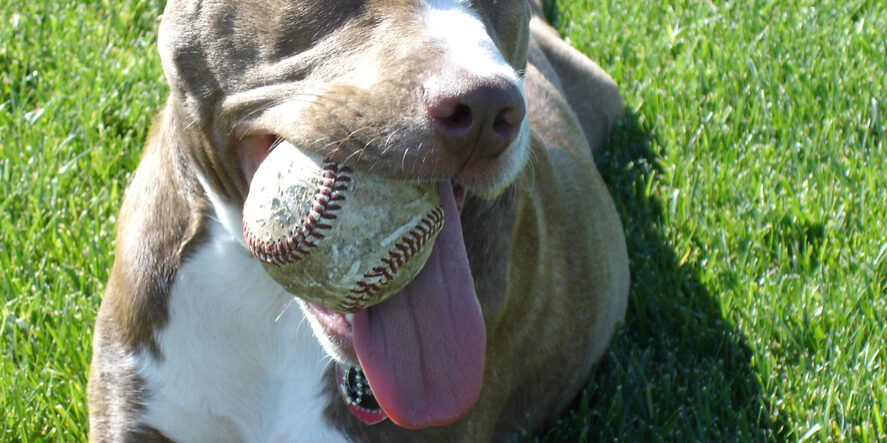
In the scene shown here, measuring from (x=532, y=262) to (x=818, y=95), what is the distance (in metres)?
2.52

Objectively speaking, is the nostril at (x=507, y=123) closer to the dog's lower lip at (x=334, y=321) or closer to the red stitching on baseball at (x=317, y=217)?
the red stitching on baseball at (x=317, y=217)

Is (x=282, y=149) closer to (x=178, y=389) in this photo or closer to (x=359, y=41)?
(x=359, y=41)

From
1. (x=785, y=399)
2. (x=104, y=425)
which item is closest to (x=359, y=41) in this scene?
(x=104, y=425)

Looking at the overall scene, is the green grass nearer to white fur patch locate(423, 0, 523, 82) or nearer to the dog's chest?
the dog's chest

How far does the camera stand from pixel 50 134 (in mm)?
5262

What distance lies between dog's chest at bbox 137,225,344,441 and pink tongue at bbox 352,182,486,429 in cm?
46

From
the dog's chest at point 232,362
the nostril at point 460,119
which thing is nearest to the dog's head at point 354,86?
the nostril at point 460,119

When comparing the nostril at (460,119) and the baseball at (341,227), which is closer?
the nostril at (460,119)

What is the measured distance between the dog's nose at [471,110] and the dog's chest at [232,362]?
3.24 ft

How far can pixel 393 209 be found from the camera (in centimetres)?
277

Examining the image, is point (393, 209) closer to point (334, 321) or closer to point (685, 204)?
point (334, 321)

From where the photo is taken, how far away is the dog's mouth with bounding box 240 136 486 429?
9.80 ft

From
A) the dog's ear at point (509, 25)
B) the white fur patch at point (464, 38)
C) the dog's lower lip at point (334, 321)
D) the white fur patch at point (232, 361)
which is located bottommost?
the white fur patch at point (232, 361)

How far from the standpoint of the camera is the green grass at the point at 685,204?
3.97m
